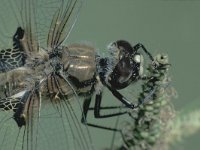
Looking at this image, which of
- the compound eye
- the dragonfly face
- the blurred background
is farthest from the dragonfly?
the blurred background

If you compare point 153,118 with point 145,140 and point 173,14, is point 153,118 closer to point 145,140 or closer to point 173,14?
point 145,140

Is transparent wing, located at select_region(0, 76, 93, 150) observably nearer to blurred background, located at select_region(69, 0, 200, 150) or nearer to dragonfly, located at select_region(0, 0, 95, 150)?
dragonfly, located at select_region(0, 0, 95, 150)

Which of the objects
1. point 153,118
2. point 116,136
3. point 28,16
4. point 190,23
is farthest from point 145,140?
point 190,23

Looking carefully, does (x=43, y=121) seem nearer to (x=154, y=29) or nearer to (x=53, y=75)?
(x=53, y=75)

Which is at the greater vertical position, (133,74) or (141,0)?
(141,0)

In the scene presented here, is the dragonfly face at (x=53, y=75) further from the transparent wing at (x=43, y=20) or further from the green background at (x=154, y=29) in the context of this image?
the green background at (x=154, y=29)

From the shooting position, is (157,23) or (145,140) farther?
(157,23)

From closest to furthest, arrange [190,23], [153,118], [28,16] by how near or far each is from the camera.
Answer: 1. [153,118]
2. [28,16]
3. [190,23]
